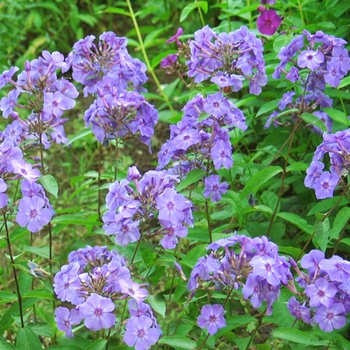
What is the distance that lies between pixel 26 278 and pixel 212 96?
926 mm

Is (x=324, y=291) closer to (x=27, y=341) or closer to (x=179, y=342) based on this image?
(x=179, y=342)

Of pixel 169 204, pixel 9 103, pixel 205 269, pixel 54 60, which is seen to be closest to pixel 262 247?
pixel 205 269

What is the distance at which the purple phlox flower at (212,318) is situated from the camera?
7.38 feet

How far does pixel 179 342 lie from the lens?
7.65 ft

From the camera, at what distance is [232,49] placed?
2.54 metres

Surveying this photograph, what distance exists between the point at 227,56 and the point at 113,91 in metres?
0.42

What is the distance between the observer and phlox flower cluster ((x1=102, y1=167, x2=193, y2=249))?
2.15 metres

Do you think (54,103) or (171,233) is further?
(54,103)

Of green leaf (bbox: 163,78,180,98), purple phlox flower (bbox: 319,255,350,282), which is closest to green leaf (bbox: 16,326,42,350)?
purple phlox flower (bbox: 319,255,350,282)

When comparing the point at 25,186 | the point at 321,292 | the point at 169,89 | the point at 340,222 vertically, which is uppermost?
the point at 25,186

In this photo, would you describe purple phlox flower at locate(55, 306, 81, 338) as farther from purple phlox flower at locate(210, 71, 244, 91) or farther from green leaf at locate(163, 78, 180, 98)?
green leaf at locate(163, 78, 180, 98)

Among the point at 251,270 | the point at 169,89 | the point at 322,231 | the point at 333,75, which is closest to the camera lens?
the point at 251,270

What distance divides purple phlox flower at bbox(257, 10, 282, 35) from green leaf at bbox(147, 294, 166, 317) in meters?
1.46

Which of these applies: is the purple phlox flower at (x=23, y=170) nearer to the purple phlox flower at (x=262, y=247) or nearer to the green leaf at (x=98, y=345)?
the green leaf at (x=98, y=345)
